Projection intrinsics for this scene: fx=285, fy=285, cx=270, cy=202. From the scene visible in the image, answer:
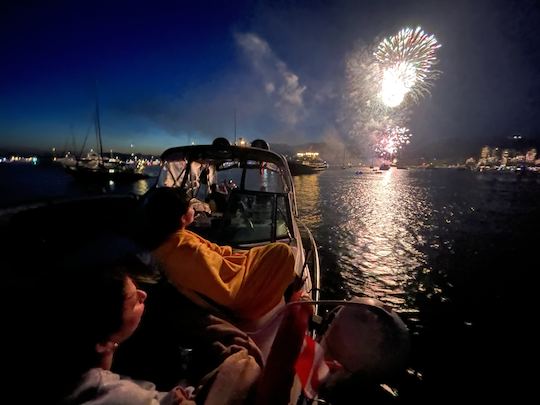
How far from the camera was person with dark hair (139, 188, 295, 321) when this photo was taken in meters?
2.79

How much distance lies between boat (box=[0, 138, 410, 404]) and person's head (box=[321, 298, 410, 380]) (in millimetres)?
13

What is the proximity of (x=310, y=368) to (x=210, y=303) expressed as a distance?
46.2 inches

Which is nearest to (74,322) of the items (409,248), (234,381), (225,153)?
(234,381)

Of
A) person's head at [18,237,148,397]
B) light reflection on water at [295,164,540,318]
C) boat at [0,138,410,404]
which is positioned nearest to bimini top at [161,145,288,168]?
boat at [0,138,410,404]

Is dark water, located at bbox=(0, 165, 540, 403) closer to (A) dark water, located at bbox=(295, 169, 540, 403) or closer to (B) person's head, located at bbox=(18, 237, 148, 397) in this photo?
(A) dark water, located at bbox=(295, 169, 540, 403)

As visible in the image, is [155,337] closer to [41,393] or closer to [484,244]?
[41,393]

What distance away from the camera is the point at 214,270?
2787 mm

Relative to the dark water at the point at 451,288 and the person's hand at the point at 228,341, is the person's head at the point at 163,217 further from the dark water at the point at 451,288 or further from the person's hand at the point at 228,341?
the dark water at the point at 451,288

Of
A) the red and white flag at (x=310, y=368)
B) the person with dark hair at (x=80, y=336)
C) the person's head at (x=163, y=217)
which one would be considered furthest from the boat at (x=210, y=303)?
the person with dark hair at (x=80, y=336)

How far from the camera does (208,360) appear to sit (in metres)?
2.54

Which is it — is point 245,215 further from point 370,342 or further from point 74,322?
point 74,322

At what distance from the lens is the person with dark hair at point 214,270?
2791mm

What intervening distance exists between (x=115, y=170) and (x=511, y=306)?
75346 mm

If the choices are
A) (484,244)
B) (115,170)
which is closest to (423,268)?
(484,244)
